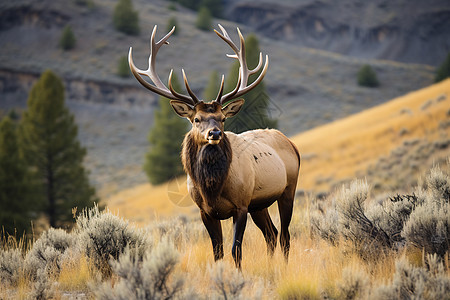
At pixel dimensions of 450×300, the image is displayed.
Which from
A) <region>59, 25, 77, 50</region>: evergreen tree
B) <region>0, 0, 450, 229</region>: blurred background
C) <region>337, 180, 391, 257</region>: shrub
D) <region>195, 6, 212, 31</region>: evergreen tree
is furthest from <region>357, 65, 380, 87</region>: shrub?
<region>337, 180, 391, 257</region>: shrub

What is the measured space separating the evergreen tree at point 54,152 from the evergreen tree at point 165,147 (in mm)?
9337

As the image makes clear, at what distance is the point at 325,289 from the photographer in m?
4.17

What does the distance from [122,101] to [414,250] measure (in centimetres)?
4995

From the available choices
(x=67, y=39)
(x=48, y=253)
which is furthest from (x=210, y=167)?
(x=67, y=39)

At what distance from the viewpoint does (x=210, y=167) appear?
4871 millimetres

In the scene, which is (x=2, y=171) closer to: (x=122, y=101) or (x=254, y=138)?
(x=254, y=138)

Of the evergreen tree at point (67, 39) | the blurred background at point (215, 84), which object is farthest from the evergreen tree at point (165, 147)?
the evergreen tree at point (67, 39)

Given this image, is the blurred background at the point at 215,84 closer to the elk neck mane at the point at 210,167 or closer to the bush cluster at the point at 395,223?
the bush cluster at the point at 395,223

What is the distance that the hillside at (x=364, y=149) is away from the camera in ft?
59.9

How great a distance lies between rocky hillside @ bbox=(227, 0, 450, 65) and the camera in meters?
78.6

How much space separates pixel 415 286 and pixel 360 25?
8819 cm

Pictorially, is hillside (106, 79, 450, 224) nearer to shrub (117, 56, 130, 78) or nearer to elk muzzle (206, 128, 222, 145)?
elk muzzle (206, 128, 222, 145)

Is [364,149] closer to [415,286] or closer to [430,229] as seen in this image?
[430,229]

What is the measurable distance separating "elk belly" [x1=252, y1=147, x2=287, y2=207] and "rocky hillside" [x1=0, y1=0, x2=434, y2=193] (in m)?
33.4
